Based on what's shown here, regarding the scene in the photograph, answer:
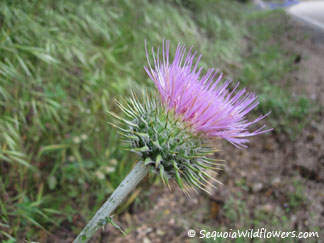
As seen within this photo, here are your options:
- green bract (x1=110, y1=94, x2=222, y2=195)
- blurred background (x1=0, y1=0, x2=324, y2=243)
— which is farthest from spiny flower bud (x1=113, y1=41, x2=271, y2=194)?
blurred background (x1=0, y1=0, x2=324, y2=243)

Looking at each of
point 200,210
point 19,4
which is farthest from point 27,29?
point 200,210

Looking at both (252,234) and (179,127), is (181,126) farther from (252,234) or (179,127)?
(252,234)

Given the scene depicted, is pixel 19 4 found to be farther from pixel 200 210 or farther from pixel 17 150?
pixel 200 210

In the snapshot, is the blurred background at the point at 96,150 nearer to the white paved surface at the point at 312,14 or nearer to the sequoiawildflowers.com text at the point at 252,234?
the sequoiawildflowers.com text at the point at 252,234

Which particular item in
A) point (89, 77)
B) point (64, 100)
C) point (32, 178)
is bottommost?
point (32, 178)

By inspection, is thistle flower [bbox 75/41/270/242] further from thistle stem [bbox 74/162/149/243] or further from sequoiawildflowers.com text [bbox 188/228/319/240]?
sequoiawildflowers.com text [bbox 188/228/319/240]

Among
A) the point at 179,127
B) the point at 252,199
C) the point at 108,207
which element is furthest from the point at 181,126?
the point at 252,199

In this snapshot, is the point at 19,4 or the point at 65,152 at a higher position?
the point at 19,4

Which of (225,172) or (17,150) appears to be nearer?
(17,150)
